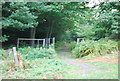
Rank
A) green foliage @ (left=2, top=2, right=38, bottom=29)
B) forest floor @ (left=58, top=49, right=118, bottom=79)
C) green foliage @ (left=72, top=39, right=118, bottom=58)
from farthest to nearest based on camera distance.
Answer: green foliage @ (left=2, top=2, right=38, bottom=29), green foliage @ (left=72, top=39, right=118, bottom=58), forest floor @ (left=58, top=49, right=118, bottom=79)

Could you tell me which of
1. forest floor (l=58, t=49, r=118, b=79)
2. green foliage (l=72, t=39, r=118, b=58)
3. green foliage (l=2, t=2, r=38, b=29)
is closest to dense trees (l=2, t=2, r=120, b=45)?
green foliage (l=2, t=2, r=38, b=29)

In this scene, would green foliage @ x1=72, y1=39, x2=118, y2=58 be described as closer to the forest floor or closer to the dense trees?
the forest floor

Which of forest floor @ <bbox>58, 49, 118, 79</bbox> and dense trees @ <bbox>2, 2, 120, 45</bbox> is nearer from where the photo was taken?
forest floor @ <bbox>58, 49, 118, 79</bbox>

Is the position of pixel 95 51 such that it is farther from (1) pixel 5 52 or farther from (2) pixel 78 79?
(1) pixel 5 52

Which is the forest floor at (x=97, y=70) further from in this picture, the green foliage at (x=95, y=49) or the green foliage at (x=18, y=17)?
the green foliage at (x=18, y=17)

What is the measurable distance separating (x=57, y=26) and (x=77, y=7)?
15.1ft

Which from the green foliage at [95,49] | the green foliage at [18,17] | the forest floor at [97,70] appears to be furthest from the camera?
the green foliage at [18,17]

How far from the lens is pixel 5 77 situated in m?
3.52

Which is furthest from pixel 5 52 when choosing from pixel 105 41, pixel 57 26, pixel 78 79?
pixel 57 26

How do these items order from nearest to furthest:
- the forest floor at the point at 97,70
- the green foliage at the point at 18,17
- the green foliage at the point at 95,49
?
the forest floor at the point at 97,70, the green foliage at the point at 95,49, the green foliage at the point at 18,17

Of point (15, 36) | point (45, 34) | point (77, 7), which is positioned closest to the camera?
point (77, 7)

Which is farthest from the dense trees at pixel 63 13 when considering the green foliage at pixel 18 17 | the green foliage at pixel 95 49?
the green foliage at pixel 95 49

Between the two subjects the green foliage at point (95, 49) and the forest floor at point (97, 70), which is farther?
the green foliage at point (95, 49)

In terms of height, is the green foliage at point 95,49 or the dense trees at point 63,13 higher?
the dense trees at point 63,13
